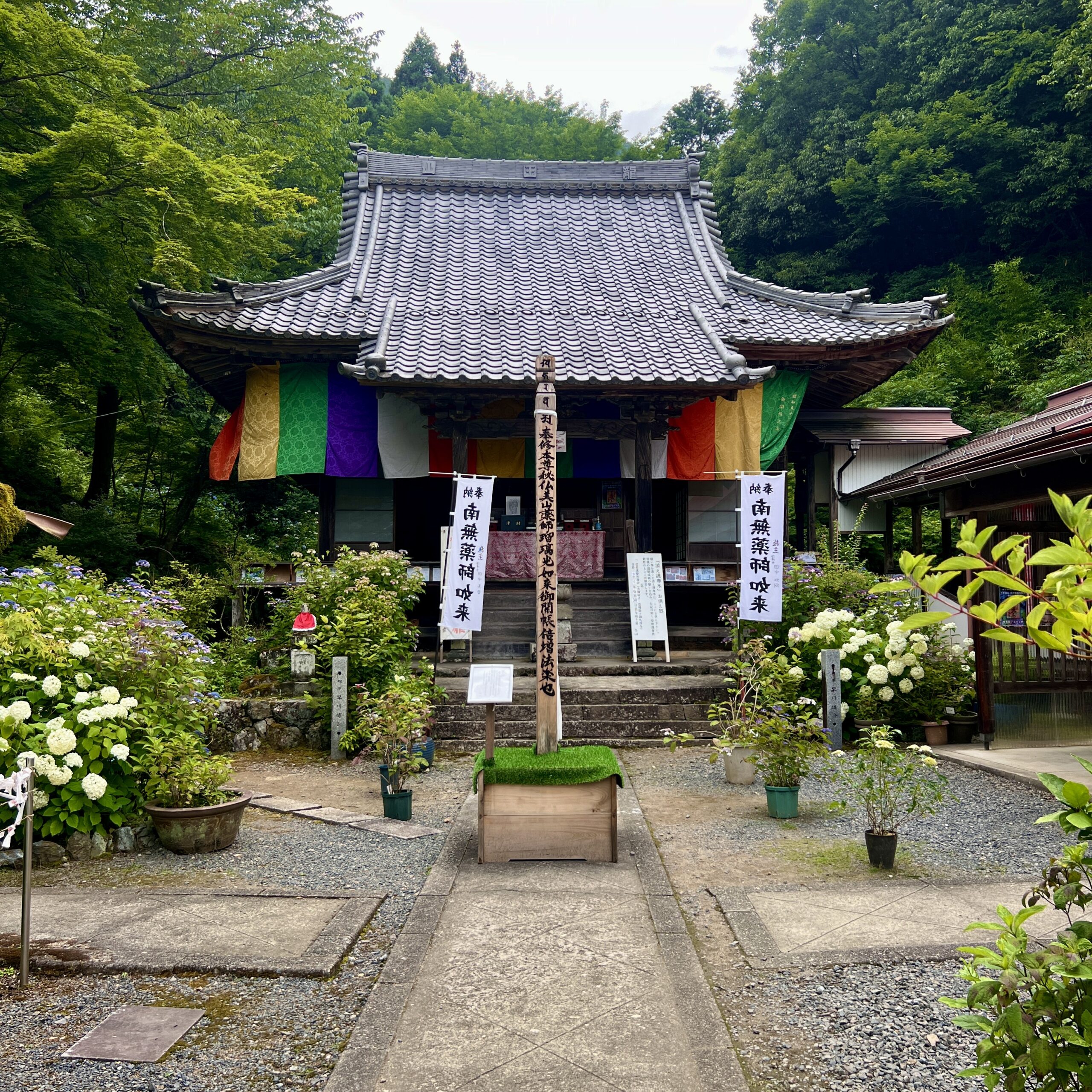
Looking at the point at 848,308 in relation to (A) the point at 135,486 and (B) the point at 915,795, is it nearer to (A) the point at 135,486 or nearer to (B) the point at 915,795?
(B) the point at 915,795

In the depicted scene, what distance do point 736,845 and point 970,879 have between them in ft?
4.99

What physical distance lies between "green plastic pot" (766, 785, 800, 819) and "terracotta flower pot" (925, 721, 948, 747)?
3270mm

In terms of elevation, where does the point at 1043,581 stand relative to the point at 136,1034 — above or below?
above

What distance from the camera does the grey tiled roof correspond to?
12258mm

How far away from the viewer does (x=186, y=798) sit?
5.76 metres

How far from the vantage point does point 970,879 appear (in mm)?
5098

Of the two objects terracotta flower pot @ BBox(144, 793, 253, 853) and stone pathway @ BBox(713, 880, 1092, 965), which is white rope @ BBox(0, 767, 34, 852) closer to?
terracotta flower pot @ BBox(144, 793, 253, 853)

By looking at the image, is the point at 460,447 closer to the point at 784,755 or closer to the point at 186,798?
the point at 784,755

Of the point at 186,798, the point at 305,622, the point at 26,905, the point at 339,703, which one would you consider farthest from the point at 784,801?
the point at 305,622

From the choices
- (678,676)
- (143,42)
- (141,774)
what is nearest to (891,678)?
(678,676)

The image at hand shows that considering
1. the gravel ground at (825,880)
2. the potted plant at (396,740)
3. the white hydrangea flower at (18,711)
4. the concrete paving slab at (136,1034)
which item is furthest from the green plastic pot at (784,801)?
the white hydrangea flower at (18,711)

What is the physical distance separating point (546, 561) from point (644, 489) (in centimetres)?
724

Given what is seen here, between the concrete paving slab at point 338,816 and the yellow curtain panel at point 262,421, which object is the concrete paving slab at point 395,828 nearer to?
the concrete paving slab at point 338,816

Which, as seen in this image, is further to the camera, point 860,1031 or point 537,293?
point 537,293
